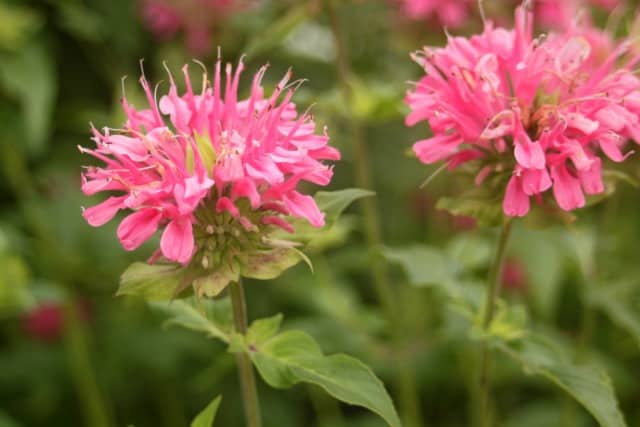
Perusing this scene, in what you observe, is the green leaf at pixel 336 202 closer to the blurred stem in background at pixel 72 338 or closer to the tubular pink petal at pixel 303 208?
the tubular pink petal at pixel 303 208

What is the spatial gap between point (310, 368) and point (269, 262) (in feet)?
0.39

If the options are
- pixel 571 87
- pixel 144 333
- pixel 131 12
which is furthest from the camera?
pixel 131 12

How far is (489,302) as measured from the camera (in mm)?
964

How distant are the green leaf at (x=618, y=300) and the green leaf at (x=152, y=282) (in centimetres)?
64

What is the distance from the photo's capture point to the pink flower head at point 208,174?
747mm

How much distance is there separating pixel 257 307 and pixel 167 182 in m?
1.00

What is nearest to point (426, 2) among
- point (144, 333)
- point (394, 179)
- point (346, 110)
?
point (346, 110)

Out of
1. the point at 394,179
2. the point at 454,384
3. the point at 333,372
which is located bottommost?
the point at 454,384

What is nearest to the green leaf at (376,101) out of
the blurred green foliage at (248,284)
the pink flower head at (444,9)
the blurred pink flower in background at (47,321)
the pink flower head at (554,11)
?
the blurred green foliage at (248,284)

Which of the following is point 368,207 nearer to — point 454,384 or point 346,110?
point 346,110

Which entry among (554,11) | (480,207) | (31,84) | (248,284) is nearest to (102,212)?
(480,207)

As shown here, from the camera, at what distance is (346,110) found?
1.36 metres

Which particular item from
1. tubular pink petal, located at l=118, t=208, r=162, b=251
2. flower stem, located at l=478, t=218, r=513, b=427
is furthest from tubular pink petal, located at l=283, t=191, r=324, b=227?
flower stem, located at l=478, t=218, r=513, b=427

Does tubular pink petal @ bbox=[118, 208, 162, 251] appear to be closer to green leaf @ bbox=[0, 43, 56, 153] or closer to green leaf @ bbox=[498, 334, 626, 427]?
green leaf @ bbox=[498, 334, 626, 427]
